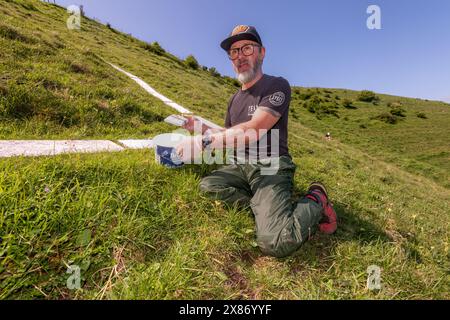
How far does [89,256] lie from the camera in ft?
8.35

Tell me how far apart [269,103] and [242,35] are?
119cm

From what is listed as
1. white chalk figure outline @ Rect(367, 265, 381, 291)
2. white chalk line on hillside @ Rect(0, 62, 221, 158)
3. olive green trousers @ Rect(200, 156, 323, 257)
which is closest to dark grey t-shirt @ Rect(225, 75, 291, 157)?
olive green trousers @ Rect(200, 156, 323, 257)

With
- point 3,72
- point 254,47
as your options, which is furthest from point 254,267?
point 3,72

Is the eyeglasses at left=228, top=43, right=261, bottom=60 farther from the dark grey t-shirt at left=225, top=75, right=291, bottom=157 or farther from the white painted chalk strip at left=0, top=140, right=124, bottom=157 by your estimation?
the white painted chalk strip at left=0, top=140, right=124, bottom=157

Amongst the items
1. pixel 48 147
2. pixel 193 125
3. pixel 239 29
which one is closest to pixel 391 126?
pixel 239 29

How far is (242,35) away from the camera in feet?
13.8

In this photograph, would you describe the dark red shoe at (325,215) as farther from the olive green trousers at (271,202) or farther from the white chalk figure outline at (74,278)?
the white chalk figure outline at (74,278)

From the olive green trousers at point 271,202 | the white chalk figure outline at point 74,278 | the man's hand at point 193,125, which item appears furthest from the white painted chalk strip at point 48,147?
the olive green trousers at point 271,202

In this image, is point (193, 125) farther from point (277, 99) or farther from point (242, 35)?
point (242, 35)

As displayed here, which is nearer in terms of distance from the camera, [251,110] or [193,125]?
[251,110]

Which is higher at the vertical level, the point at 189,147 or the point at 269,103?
the point at 269,103

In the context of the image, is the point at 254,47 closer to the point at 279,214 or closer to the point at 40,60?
the point at 279,214

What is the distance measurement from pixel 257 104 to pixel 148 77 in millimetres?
15008

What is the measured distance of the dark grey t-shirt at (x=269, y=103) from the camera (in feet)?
12.7
